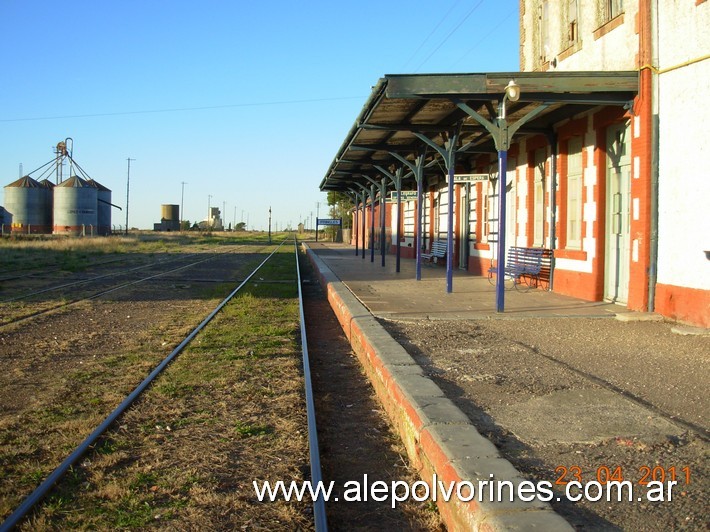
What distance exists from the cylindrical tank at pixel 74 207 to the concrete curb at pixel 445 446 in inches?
2746

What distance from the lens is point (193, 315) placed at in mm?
12211

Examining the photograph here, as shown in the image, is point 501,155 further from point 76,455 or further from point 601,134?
point 76,455

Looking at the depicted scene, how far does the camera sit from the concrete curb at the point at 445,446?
3.13 metres

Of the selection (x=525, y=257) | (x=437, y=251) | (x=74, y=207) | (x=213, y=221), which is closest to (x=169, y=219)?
(x=213, y=221)

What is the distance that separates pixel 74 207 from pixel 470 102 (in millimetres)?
66701

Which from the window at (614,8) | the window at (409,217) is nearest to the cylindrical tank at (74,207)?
the window at (409,217)

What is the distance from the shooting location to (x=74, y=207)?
7075 centimetres

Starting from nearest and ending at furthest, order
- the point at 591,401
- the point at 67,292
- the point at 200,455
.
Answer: the point at 200,455, the point at 591,401, the point at 67,292

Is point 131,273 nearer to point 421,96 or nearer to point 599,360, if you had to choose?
point 421,96

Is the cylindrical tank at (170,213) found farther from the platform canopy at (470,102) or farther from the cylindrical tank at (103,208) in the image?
the platform canopy at (470,102)

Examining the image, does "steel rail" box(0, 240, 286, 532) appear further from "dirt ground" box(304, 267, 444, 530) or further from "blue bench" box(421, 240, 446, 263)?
"blue bench" box(421, 240, 446, 263)

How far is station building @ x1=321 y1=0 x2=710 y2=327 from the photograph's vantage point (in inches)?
353

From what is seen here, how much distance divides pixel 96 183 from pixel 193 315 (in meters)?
70.8

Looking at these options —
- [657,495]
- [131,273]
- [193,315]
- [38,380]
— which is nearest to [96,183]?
[131,273]
